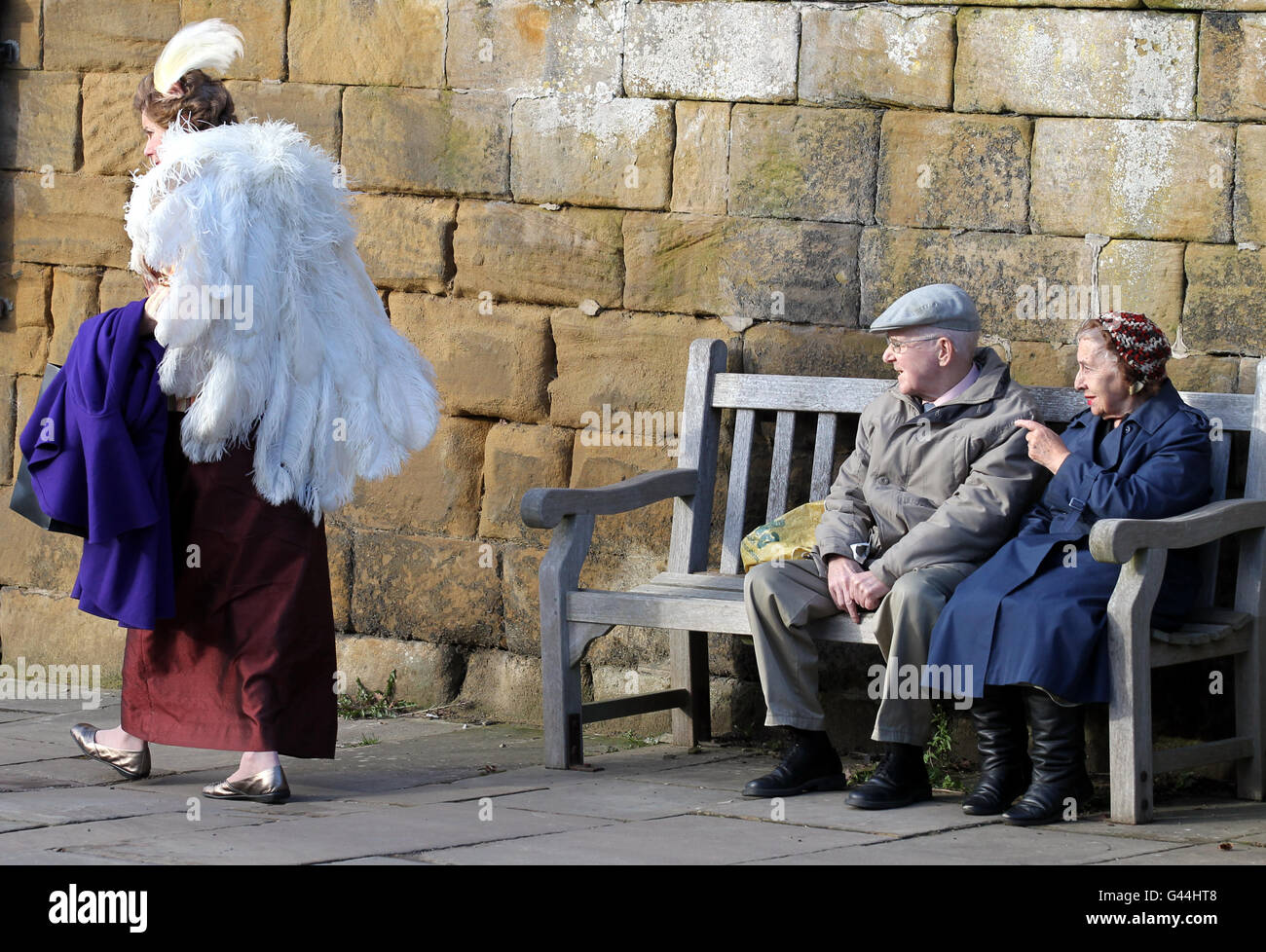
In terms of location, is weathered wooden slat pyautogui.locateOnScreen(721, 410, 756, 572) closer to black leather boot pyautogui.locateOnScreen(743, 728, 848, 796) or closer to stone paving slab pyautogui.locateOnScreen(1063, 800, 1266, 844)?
black leather boot pyautogui.locateOnScreen(743, 728, 848, 796)

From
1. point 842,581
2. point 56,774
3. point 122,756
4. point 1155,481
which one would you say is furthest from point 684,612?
point 56,774

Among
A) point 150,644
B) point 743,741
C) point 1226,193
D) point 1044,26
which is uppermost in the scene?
point 1044,26

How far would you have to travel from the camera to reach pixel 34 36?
22.5ft

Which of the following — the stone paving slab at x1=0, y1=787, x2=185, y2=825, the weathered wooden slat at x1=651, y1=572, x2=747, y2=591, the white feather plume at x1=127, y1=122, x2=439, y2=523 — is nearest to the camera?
the stone paving slab at x1=0, y1=787, x2=185, y2=825

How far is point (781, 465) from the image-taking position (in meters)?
5.32

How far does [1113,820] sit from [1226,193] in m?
1.79

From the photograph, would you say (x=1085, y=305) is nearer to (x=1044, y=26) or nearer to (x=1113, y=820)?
(x=1044, y=26)

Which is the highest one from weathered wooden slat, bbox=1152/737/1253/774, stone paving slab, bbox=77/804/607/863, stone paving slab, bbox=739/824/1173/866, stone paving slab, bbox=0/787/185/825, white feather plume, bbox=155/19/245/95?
Answer: white feather plume, bbox=155/19/245/95

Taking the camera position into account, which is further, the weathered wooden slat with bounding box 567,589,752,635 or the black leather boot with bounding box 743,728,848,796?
the weathered wooden slat with bounding box 567,589,752,635

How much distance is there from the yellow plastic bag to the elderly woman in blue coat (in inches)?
24.0

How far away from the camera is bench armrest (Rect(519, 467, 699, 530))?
5.00 meters

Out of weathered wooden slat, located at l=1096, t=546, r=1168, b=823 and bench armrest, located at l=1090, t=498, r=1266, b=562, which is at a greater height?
bench armrest, located at l=1090, t=498, r=1266, b=562

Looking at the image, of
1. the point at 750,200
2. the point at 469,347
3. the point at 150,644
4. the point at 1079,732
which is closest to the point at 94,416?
the point at 150,644

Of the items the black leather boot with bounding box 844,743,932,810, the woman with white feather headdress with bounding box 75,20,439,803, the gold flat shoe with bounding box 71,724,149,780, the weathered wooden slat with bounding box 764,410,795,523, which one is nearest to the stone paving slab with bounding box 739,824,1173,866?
the black leather boot with bounding box 844,743,932,810
